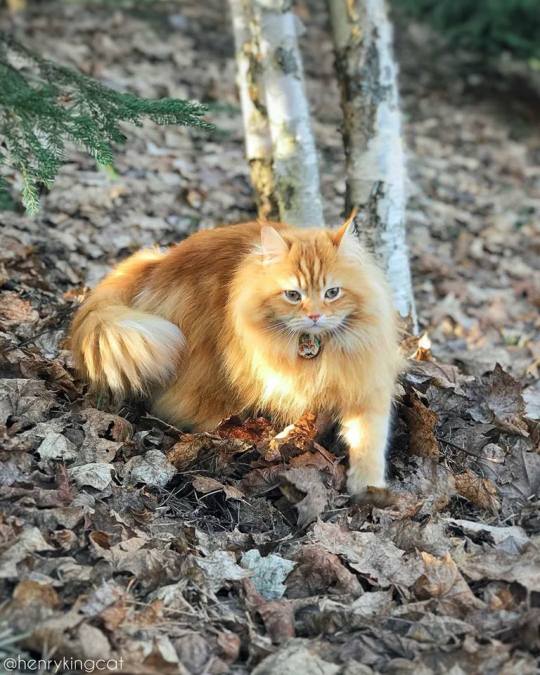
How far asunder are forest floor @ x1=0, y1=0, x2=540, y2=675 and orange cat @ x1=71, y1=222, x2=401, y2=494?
0.49 feet

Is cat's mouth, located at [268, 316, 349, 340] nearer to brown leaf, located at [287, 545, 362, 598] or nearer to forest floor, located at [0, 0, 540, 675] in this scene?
forest floor, located at [0, 0, 540, 675]

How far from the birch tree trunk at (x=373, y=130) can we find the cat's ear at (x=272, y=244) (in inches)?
55.0

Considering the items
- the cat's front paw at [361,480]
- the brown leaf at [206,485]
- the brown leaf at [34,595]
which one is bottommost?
the cat's front paw at [361,480]

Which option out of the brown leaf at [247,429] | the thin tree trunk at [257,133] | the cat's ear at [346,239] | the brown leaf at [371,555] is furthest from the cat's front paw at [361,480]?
the thin tree trunk at [257,133]

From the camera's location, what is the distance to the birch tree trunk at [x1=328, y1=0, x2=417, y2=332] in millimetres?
4609

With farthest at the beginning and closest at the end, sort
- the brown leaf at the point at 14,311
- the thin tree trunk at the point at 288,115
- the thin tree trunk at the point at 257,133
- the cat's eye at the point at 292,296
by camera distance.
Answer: the thin tree trunk at the point at 257,133, the thin tree trunk at the point at 288,115, the brown leaf at the point at 14,311, the cat's eye at the point at 292,296

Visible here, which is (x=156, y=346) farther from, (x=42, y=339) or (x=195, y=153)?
(x=195, y=153)

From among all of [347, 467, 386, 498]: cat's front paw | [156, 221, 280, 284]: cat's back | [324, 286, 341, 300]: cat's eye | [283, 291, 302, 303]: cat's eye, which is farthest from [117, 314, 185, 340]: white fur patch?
[347, 467, 386, 498]: cat's front paw

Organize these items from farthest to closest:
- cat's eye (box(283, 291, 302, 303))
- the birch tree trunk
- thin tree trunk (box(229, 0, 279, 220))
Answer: thin tree trunk (box(229, 0, 279, 220)), the birch tree trunk, cat's eye (box(283, 291, 302, 303))

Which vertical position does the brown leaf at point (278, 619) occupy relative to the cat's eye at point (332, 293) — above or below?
below

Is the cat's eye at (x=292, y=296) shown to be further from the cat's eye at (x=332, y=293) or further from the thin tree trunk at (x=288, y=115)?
the thin tree trunk at (x=288, y=115)

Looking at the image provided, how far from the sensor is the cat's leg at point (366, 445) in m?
3.45

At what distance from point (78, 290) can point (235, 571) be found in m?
2.38

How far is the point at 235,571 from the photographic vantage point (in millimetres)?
2893
